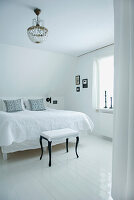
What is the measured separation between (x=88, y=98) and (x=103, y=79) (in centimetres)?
70

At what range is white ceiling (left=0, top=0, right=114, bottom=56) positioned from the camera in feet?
6.41

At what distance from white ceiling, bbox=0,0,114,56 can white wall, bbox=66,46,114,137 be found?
28.4 inches

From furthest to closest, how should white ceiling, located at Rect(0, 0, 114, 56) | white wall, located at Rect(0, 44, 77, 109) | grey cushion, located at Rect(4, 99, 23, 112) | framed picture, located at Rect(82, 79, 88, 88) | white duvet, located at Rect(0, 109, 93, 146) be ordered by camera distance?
framed picture, located at Rect(82, 79, 88, 88) < white wall, located at Rect(0, 44, 77, 109) < grey cushion, located at Rect(4, 99, 23, 112) < white duvet, located at Rect(0, 109, 93, 146) < white ceiling, located at Rect(0, 0, 114, 56)

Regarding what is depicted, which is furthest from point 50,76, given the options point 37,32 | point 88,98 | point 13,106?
point 37,32

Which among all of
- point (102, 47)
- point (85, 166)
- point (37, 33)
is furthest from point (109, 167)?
point (102, 47)

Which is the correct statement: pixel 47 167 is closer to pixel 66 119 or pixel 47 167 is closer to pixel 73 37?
pixel 66 119

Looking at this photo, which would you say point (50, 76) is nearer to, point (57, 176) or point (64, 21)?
point (64, 21)

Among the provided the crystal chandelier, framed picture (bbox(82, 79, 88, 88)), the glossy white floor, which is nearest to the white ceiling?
the crystal chandelier

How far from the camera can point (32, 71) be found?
13.8ft

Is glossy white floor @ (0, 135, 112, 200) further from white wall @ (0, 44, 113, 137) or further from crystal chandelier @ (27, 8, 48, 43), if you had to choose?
crystal chandelier @ (27, 8, 48, 43)

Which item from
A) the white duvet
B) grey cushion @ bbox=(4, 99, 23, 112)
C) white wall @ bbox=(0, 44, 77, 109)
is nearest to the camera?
the white duvet

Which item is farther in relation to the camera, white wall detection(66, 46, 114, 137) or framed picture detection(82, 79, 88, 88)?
framed picture detection(82, 79, 88, 88)

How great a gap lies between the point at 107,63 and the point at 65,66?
4.32 ft

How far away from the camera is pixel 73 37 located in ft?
10.1
